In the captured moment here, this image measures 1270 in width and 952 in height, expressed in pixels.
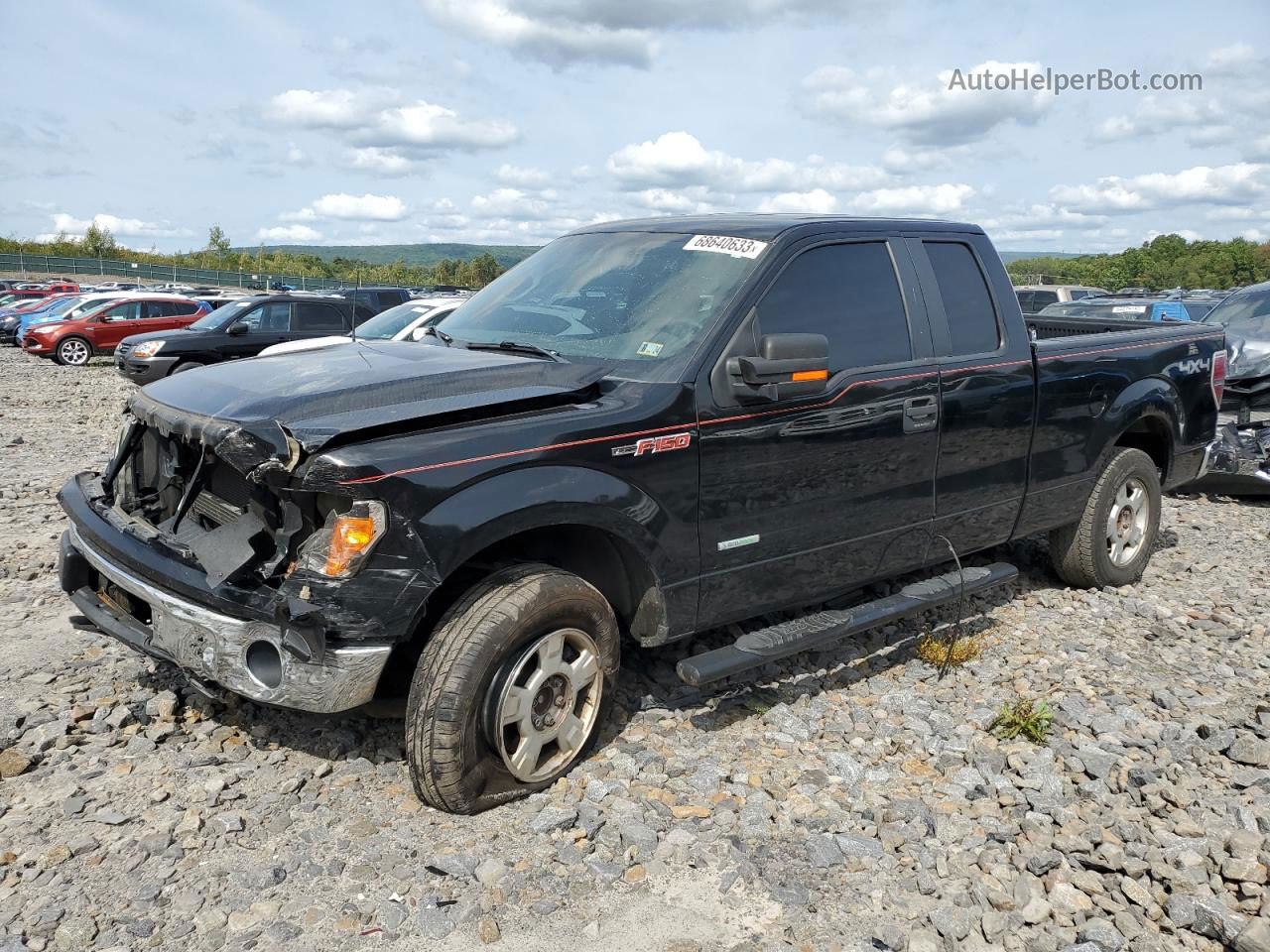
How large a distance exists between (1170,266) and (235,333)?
92.5 meters

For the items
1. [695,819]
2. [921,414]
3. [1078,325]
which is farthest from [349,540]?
[1078,325]

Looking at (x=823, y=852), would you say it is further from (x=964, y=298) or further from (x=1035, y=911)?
(x=964, y=298)

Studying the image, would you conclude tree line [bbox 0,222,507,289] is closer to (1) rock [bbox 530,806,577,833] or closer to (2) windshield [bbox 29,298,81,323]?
(2) windshield [bbox 29,298,81,323]

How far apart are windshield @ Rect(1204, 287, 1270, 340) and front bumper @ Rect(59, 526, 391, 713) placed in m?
10.6

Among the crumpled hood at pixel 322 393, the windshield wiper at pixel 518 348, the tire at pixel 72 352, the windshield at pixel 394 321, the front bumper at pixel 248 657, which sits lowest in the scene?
the tire at pixel 72 352

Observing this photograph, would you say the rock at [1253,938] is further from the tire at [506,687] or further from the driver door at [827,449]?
the tire at [506,687]

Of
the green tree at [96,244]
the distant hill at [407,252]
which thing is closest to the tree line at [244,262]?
the green tree at [96,244]

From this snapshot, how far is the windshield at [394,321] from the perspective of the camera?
13.7 m

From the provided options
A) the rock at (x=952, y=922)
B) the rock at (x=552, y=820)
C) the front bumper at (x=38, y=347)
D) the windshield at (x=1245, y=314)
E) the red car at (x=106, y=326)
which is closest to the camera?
the rock at (x=952, y=922)

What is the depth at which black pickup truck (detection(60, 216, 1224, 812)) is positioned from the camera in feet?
10.5

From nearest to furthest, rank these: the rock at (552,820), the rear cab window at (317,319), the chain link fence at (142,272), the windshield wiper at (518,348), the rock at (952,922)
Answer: the rock at (952,922)
the rock at (552,820)
the windshield wiper at (518,348)
the rear cab window at (317,319)
the chain link fence at (142,272)

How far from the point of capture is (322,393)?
3443 millimetres

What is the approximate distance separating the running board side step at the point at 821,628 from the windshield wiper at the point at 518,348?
1330 millimetres

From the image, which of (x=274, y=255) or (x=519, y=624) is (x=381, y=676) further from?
(x=274, y=255)
